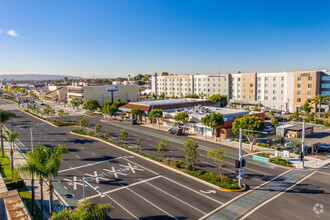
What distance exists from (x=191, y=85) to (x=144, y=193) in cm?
11561

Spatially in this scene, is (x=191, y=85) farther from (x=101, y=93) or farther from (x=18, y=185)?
(x=18, y=185)

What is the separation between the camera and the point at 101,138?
5684 cm

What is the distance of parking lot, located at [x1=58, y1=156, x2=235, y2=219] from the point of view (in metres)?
24.6

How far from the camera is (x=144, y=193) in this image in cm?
2878

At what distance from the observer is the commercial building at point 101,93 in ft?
386

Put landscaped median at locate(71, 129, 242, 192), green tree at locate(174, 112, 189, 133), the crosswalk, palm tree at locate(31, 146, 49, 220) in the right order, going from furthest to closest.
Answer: the crosswalk → green tree at locate(174, 112, 189, 133) → landscaped median at locate(71, 129, 242, 192) → palm tree at locate(31, 146, 49, 220)

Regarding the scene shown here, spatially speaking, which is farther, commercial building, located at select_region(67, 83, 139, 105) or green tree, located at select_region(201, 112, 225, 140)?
commercial building, located at select_region(67, 83, 139, 105)

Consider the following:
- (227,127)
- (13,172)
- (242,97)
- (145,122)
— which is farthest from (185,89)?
(13,172)

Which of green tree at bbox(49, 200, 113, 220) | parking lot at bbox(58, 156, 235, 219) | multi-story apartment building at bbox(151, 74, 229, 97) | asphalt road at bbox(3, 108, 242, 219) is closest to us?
green tree at bbox(49, 200, 113, 220)

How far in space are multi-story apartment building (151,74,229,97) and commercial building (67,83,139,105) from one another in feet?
84.1

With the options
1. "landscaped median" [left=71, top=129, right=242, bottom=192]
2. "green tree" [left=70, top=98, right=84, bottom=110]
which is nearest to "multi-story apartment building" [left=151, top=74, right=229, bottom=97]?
"green tree" [left=70, top=98, right=84, bottom=110]

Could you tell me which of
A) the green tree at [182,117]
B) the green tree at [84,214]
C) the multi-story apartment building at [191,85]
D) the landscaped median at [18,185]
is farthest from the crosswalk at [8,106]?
the green tree at [84,214]

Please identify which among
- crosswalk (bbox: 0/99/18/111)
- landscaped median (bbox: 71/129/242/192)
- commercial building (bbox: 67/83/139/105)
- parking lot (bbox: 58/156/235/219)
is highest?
commercial building (bbox: 67/83/139/105)

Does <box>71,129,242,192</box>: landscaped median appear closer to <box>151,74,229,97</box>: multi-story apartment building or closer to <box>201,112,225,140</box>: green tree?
<box>201,112,225,140</box>: green tree
